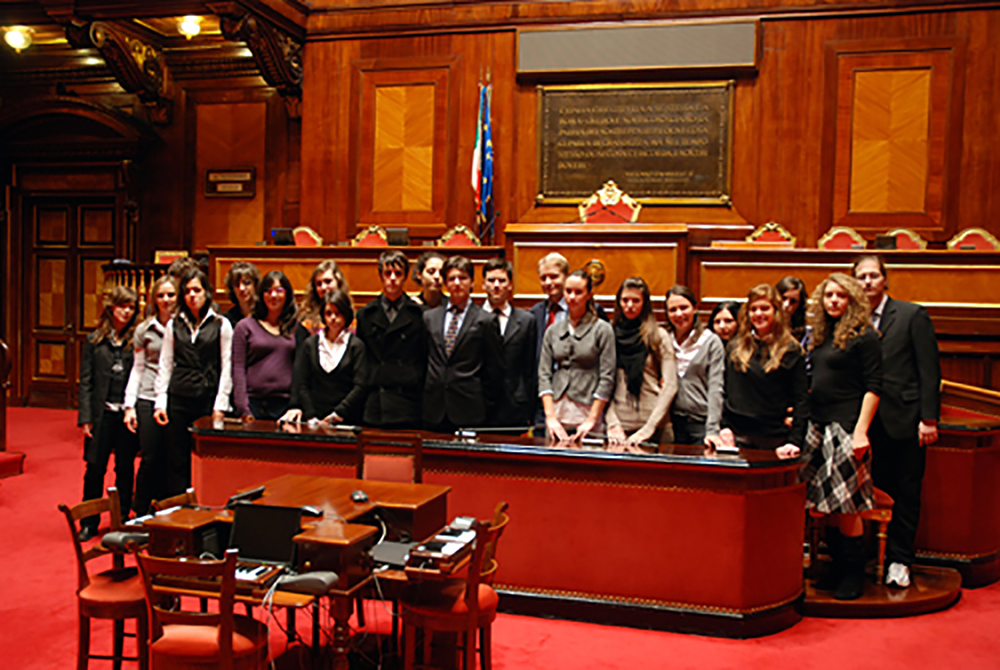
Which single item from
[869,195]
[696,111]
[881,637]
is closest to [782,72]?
[696,111]

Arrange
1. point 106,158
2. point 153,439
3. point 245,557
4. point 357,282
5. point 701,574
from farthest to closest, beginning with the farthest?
point 106,158 → point 357,282 → point 153,439 → point 701,574 → point 245,557

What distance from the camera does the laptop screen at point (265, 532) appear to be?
2551 mm

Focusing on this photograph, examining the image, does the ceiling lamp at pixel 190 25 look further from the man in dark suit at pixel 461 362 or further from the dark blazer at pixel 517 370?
the dark blazer at pixel 517 370

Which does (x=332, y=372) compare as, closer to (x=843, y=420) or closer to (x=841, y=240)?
(x=843, y=420)

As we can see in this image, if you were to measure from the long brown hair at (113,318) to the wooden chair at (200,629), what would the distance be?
290cm

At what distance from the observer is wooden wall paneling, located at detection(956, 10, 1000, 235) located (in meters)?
7.21

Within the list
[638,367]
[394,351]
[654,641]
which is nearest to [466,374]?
[394,351]

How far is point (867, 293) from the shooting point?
417 cm

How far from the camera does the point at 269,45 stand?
26.4 feet

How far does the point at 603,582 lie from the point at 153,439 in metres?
2.59

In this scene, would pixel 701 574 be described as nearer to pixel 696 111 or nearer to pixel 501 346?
pixel 501 346

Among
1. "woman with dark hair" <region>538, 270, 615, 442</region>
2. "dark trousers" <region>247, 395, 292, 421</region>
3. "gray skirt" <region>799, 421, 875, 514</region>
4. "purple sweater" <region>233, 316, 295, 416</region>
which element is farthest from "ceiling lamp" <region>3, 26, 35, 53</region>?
A: "gray skirt" <region>799, 421, 875, 514</region>

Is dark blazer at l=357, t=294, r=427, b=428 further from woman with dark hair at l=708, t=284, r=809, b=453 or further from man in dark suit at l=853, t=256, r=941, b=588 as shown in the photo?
man in dark suit at l=853, t=256, r=941, b=588

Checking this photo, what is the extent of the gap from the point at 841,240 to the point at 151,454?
5.37 metres
